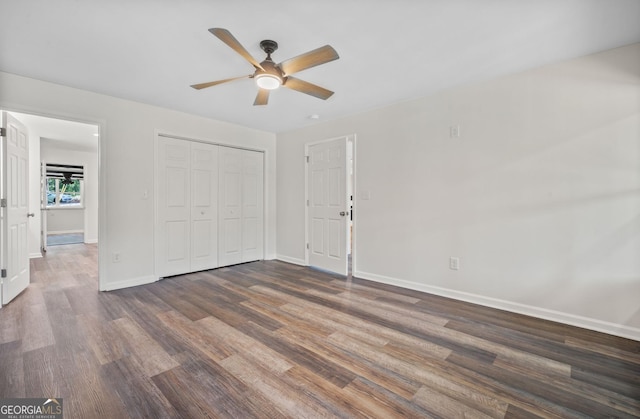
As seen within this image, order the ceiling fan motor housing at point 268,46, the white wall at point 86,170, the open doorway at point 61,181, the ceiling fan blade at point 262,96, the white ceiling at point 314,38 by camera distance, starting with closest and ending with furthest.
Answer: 1. the white ceiling at point 314,38
2. the ceiling fan motor housing at point 268,46
3. the ceiling fan blade at point 262,96
4. the open doorway at point 61,181
5. the white wall at point 86,170

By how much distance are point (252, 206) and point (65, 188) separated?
8.00m

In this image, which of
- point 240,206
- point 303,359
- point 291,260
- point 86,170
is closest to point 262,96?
point 303,359

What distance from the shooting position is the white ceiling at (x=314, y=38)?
6.09 feet

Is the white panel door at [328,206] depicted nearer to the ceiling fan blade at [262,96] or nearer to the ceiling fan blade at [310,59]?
the ceiling fan blade at [262,96]

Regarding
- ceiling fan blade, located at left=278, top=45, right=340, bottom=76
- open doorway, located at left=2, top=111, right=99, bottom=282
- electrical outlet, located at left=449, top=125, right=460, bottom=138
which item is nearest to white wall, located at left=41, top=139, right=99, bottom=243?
open doorway, located at left=2, top=111, right=99, bottom=282

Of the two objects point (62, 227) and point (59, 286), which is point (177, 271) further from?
point (62, 227)

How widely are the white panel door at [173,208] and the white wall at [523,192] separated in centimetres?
277

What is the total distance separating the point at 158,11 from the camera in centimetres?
189

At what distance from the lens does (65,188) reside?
29.1ft

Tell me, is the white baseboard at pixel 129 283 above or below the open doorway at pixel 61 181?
below

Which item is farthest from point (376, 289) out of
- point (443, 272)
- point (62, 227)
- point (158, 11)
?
point (62, 227)

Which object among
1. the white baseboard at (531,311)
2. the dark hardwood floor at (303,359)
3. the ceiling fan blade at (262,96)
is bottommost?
the dark hardwood floor at (303,359)

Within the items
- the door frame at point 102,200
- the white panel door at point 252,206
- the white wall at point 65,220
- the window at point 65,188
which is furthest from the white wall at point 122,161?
the white wall at point 65,220

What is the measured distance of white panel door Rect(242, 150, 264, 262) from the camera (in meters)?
4.96
